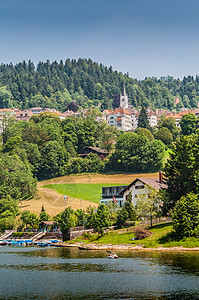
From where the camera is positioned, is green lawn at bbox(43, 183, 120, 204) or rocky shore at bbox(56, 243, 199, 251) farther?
green lawn at bbox(43, 183, 120, 204)

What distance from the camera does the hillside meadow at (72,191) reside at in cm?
14150

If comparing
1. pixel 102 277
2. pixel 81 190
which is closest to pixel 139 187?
pixel 81 190

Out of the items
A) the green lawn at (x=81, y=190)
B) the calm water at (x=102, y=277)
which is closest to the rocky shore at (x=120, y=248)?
the calm water at (x=102, y=277)

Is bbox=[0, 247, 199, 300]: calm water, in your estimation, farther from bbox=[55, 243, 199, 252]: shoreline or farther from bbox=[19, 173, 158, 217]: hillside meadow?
bbox=[19, 173, 158, 217]: hillside meadow

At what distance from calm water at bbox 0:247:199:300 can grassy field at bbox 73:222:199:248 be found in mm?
5034

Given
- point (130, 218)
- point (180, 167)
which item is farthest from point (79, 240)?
point (180, 167)

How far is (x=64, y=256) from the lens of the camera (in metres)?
73.2

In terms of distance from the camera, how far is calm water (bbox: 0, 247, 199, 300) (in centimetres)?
4528

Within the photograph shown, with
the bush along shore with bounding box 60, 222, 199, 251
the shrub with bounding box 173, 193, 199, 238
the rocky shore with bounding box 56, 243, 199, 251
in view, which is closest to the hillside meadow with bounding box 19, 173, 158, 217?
the bush along shore with bounding box 60, 222, 199, 251

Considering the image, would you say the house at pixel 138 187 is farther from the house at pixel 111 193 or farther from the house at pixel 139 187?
the house at pixel 111 193

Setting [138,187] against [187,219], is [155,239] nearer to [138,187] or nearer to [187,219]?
[187,219]

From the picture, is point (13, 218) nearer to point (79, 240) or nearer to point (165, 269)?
point (79, 240)

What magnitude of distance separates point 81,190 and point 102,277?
106296 mm

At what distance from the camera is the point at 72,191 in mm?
160000
